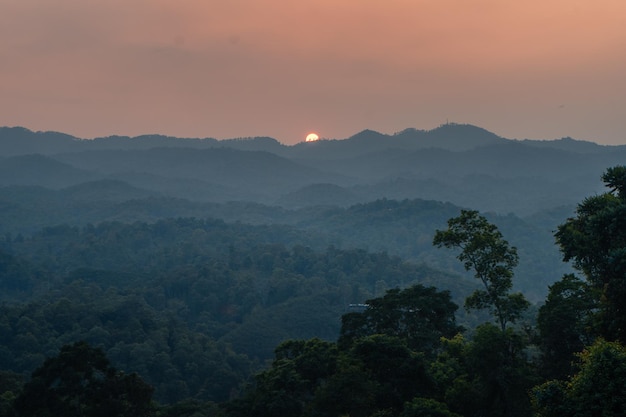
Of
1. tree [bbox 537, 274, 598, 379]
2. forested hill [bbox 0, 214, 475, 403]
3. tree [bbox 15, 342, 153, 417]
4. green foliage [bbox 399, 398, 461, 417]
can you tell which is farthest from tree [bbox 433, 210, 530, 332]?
forested hill [bbox 0, 214, 475, 403]

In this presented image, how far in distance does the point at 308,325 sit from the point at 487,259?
8420cm

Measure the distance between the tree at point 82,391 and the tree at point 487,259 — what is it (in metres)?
15.4

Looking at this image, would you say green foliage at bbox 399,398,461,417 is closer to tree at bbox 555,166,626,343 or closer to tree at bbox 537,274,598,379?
tree at bbox 537,274,598,379

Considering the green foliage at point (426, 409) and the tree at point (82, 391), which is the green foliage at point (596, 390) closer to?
the green foliage at point (426, 409)

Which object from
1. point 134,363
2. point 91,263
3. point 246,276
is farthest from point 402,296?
point 91,263

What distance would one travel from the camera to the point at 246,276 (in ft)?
436

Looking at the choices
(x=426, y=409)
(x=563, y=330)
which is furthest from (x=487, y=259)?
(x=426, y=409)

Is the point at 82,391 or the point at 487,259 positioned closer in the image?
the point at 487,259

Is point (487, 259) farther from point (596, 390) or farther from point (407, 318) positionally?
point (407, 318)

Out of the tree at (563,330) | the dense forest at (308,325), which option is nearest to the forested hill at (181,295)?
the dense forest at (308,325)

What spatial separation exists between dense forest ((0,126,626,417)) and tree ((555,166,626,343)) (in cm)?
6

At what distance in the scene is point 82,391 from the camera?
30891 mm

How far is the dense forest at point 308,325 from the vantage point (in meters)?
22.7

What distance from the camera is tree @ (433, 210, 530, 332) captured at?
24688 millimetres
